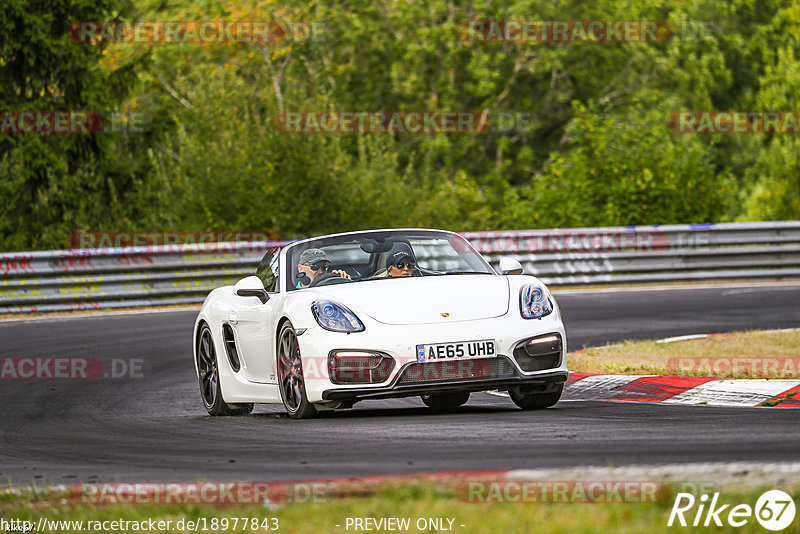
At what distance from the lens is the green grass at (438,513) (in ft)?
15.1

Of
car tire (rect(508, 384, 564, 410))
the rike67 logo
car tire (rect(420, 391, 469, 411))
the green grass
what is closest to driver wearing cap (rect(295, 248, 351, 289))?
car tire (rect(420, 391, 469, 411))

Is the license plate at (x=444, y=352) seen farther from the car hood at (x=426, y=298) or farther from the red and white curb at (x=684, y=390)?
the red and white curb at (x=684, y=390)

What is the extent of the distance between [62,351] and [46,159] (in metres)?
11.2

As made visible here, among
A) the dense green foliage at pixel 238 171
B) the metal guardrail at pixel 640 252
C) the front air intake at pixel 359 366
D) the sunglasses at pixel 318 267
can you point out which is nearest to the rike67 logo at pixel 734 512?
the front air intake at pixel 359 366

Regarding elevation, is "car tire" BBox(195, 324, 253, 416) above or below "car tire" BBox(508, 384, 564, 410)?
below

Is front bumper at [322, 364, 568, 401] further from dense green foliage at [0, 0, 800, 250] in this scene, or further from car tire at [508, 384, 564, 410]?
dense green foliage at [0, 0, 800, 250]

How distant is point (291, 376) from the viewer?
28.6ft

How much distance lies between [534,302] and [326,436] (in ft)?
5.95

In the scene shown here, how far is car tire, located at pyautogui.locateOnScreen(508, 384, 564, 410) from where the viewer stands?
8727 mm

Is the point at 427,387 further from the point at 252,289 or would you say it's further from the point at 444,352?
the point at 252,289

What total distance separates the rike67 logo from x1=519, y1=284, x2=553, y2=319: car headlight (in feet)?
12.2

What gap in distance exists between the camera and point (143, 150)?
26.8 metres

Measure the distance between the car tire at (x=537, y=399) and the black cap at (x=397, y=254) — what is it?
1.23 metres

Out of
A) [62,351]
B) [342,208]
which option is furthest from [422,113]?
[62,351]
